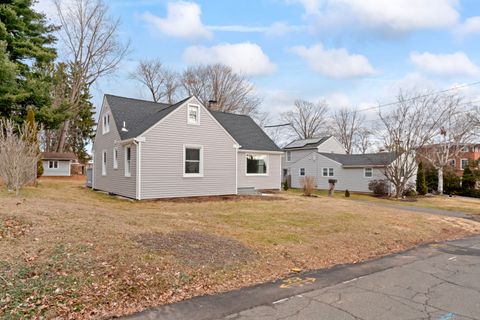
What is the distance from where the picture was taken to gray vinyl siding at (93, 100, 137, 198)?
15.0 metres

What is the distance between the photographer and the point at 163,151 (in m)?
15.0

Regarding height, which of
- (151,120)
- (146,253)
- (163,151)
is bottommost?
(146,253)

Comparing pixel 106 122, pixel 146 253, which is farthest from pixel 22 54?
pixel 146 253

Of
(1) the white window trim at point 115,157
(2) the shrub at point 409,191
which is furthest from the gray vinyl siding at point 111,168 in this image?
(2) the shrub at point 409,191

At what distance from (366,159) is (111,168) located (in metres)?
22.0

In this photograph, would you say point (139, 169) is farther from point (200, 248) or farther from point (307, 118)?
point (307, 118)

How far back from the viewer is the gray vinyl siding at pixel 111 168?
49.4 ft

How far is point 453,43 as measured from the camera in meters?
16.3

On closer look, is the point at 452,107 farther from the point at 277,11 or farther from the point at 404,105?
the point at 277,11

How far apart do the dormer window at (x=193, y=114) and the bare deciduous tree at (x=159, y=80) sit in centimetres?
2402

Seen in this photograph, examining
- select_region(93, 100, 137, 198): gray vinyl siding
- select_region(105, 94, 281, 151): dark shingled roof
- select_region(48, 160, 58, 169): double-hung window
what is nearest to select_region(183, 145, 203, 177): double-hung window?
select_region(105, 94, 281, 151): dark shingled roof

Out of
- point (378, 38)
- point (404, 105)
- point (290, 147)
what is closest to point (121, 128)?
point (378, 38)

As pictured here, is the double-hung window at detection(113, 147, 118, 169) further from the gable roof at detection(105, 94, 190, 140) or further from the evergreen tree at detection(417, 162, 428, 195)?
the evergreen tree at detection(417, 162, 428, 195)

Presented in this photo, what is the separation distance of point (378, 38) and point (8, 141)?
54.7 feet
